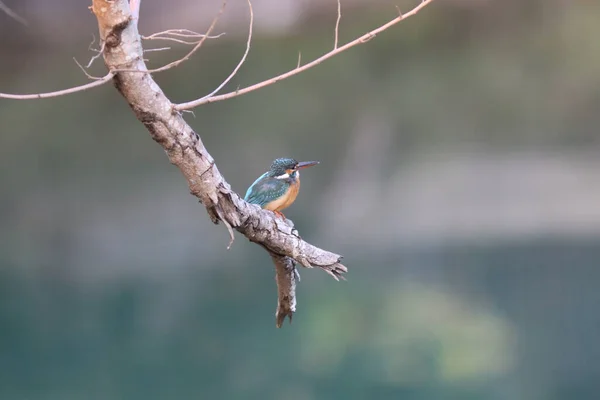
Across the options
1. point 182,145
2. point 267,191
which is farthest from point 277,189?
point 182,145

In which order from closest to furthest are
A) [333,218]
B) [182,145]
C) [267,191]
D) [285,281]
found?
1. [182,145]
2. [285,281]
3. [267,191]
4. [333,218]

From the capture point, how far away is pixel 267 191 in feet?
5.20

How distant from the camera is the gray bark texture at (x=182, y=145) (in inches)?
35.7

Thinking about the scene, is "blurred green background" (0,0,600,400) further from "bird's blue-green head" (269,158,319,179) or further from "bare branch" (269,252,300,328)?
"bare branch" (269,252,300,328)

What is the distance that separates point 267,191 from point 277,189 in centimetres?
2

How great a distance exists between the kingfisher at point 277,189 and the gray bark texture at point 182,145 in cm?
23

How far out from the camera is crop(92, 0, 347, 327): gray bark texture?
91 centimetres

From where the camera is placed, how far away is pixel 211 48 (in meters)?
Result: 3.40

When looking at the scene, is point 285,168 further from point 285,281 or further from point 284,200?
point 285,281

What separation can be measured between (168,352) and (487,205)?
5.89 ft

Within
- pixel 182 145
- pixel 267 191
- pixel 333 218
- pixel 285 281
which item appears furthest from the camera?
pixel 333 218

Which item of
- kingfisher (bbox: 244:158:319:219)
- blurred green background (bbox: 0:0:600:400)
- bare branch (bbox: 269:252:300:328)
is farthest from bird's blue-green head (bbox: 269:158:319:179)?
blurred green background (bbox: 0:0:600:400)

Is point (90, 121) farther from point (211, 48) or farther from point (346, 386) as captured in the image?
point (346, 386)

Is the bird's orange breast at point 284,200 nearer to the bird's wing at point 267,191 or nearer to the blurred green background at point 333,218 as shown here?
the bird's wing at point 267,191
